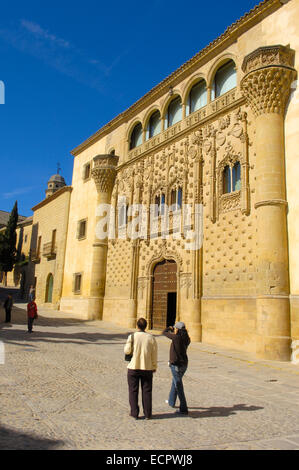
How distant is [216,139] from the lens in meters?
15.1

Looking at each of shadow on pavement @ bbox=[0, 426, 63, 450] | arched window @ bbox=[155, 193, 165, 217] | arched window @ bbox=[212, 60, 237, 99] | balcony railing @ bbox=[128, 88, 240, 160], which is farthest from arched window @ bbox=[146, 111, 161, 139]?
shadow on pavement @ bbox=[0, 426, 63, 450]

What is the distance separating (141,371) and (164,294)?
39.5 ft

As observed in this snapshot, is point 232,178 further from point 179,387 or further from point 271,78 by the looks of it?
point 179,387

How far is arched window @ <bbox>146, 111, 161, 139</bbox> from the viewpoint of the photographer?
64.2 ft

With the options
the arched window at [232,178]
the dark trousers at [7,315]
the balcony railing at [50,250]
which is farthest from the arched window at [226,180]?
the balcony railing at [50,250]

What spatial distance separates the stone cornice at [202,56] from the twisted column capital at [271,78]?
2.08 m

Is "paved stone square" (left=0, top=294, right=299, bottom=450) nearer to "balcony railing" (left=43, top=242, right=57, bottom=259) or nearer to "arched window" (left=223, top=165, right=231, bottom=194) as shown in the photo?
"arched window" (left=223, top=165, right=231, bottom=194)

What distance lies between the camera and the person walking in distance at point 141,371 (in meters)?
4.85

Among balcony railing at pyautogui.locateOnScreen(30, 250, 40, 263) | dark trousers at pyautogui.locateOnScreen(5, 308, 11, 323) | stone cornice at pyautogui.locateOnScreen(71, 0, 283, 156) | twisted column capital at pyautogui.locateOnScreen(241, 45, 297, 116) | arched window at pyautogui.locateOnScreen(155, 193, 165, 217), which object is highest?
stone cornice at pyautogui.locateOnScreen(71, 0, 283, 156)

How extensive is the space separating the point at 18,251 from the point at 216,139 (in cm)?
3692

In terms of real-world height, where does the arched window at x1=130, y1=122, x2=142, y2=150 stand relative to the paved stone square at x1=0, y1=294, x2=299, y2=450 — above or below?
above

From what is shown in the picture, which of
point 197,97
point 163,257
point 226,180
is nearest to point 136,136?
point 197,97
